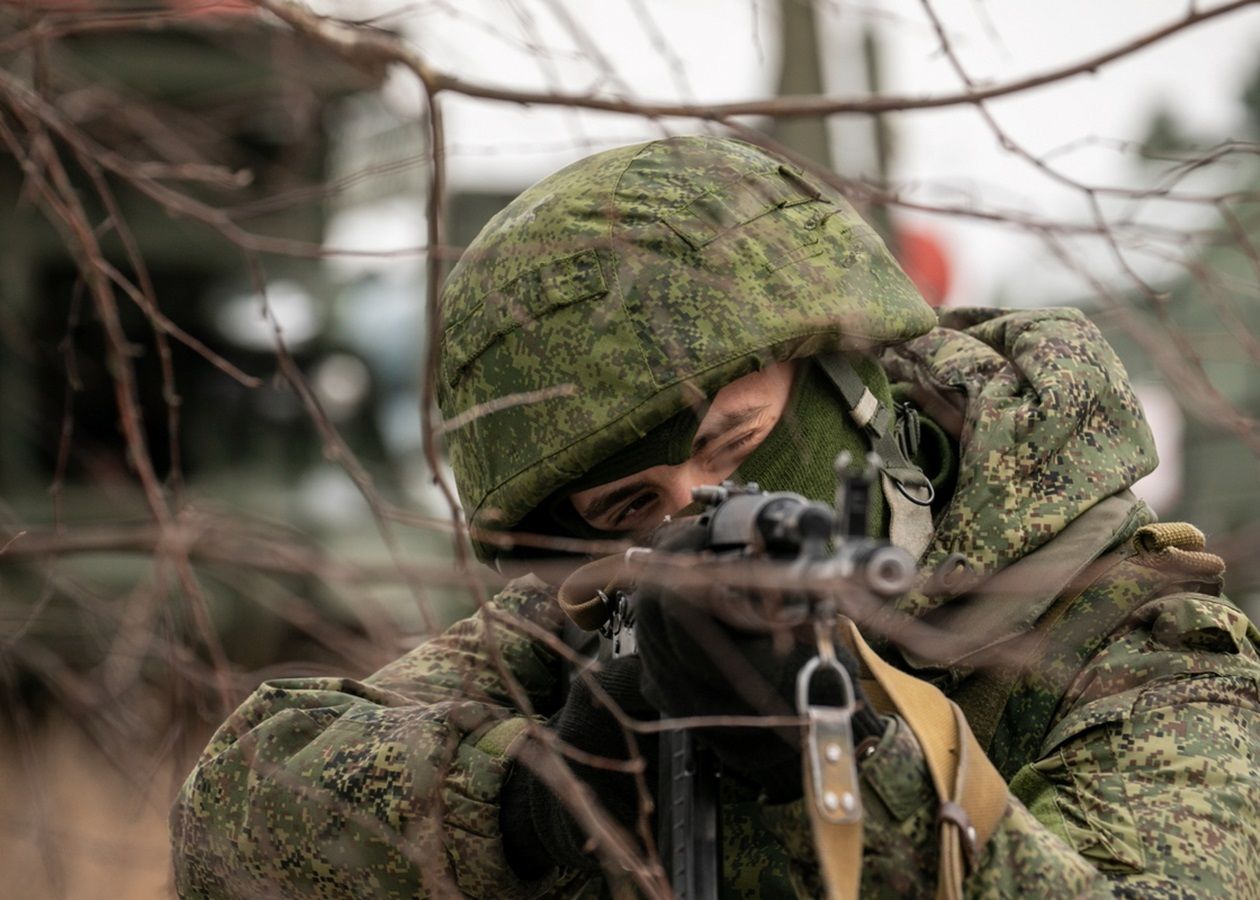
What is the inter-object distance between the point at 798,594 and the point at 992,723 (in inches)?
28.8

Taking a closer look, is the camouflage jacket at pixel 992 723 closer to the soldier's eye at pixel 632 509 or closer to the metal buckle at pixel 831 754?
the metal buckle at pixel 831 754

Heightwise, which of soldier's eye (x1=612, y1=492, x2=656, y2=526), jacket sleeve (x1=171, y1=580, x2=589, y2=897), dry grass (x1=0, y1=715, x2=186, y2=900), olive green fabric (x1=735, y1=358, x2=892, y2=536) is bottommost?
dry grass (x1=0, y1=715, x2=186, y2=900)

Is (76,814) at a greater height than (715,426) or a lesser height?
lesser

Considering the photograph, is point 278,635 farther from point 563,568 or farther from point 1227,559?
point 1227,559

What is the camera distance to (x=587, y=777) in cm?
254

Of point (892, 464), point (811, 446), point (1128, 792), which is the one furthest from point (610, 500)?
point (1128, 792)

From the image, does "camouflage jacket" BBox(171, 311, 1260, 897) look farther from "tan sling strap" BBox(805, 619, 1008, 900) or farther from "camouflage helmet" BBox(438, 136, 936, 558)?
"camouflage helmet" BBox(438, 136, 936, 558)

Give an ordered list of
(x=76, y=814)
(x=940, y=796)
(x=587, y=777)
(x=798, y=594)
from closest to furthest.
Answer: (x=798, y=594)
(x=940, y=796)
(x=587, y=777)
(x=76, y=814)

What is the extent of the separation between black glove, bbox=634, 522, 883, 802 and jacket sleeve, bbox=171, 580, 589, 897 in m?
0.57

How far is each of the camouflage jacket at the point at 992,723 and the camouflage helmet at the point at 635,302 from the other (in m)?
0.25

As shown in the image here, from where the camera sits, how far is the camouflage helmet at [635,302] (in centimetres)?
275

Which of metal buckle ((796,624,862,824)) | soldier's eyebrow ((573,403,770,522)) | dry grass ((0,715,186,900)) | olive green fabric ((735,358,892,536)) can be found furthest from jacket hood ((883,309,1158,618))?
dry grass ((0,715,186,900))

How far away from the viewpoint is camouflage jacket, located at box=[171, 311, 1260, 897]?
2168mm

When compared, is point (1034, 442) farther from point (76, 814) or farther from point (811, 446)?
point (76, 814)
